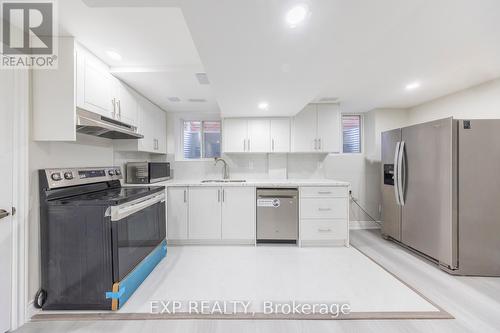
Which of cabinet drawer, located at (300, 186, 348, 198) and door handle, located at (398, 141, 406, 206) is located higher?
door handle, located at (398, 141, 406, 206)

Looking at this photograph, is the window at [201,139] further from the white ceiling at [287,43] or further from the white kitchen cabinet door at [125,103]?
the white kitchen cabinet door at [125,103]

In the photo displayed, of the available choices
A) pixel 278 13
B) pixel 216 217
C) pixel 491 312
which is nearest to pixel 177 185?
pixel 216 217

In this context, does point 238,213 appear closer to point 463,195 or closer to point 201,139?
point 201,139

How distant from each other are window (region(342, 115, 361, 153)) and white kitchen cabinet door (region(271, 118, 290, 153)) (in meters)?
1.31

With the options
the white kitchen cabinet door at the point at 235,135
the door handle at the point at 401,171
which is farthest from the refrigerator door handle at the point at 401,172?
the white kitchen cabinet door at the point at 235,135

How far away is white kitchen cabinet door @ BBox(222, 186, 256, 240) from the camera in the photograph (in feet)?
9.61

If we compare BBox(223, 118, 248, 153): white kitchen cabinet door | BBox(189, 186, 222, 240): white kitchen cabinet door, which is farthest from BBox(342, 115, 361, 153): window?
BBox(189, 186, 222, 240): white kitchen cabinet door

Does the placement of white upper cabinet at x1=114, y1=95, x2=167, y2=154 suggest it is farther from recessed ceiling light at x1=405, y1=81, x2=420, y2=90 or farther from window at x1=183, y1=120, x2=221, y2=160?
recessed ceiling light at x1=405, y1=81, x2=420, y2=90

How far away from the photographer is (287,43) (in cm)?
142

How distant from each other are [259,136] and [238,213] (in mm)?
1366

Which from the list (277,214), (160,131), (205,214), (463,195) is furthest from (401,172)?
(160,131)

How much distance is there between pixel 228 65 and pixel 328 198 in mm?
2247

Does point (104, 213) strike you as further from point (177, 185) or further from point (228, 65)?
point (228, 65)

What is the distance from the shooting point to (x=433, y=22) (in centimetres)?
146
